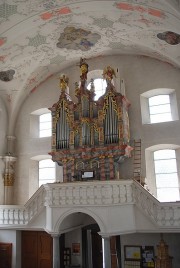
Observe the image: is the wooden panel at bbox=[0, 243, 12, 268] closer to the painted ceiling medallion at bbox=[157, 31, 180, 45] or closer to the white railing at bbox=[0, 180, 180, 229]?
the white railing at bbox=[0, 180, 180, 229]

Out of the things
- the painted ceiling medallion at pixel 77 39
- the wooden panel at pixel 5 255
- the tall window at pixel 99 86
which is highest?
the painted ceiling medallion at pixel 77 39

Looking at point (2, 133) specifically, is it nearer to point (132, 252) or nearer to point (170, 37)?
point (132, 252)

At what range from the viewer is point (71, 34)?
12.3m

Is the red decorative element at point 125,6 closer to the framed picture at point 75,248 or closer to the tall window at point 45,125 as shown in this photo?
the tall window at point 45,125

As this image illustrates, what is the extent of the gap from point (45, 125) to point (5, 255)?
22.0ft

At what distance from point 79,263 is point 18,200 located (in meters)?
4.45

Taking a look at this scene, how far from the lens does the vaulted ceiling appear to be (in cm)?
988

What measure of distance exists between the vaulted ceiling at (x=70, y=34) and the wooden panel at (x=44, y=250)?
6.82 meters

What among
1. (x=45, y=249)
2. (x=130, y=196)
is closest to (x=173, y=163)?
(x=130, y=196)

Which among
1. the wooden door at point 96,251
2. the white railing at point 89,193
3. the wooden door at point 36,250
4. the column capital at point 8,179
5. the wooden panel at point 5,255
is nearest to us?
the white railing at point 89,193

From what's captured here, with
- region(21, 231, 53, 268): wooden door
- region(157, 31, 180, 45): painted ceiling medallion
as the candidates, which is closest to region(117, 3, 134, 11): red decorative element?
region(157, 31, 180, 45): painted ceiling medallion

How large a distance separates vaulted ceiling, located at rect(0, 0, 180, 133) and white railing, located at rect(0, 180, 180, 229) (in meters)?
5.72

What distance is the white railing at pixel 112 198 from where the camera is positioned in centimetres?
997

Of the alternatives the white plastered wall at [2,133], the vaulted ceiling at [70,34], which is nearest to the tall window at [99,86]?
the vaulted ceiling at [70,34]
